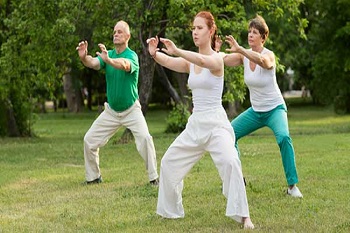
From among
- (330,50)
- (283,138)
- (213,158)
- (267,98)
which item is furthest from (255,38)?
(330,50)

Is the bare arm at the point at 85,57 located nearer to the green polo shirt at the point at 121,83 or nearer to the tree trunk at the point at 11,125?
the green polo shirt at the point at 121,83

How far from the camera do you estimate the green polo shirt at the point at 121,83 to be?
36.0 feet

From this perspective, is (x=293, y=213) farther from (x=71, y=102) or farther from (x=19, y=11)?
(x=71, y=102)

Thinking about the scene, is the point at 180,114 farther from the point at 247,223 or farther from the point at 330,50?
the point at 247,223

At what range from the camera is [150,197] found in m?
10.1

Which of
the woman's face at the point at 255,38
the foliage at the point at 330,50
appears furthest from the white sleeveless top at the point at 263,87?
the foliage at the point at 330,50

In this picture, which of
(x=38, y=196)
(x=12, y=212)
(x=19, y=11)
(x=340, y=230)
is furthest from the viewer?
(x=19, y=11)

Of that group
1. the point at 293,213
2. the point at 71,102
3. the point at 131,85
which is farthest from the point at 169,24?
the point at 71,102

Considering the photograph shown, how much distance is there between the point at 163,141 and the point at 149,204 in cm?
1188

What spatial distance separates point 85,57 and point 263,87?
7.93ft

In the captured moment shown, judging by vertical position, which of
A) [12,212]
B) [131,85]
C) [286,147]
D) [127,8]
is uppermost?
[127,8]

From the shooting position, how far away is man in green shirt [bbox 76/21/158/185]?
35.8ft

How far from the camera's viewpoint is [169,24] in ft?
64.8

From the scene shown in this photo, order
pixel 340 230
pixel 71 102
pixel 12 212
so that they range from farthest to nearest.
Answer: pixel 71 102 → pixel 12 212 → pixel 340 230
